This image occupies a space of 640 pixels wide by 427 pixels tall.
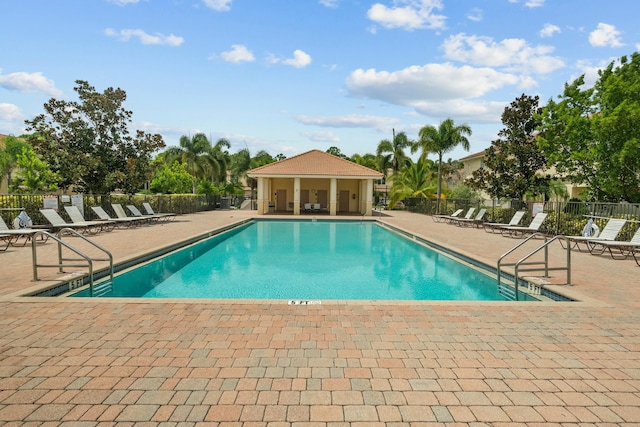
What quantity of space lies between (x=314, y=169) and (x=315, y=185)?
14.6 ft

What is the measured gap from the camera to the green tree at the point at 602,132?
14.8 m

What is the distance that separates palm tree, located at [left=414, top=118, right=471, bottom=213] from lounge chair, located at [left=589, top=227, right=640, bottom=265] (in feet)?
63.3

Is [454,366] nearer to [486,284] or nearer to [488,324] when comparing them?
[488,324]

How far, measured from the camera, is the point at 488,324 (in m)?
4.70

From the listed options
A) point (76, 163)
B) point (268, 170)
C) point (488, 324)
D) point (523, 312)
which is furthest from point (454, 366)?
point (268, 170)

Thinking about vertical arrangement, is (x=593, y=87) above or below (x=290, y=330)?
above

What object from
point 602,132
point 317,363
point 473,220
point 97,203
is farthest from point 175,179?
point 317,363

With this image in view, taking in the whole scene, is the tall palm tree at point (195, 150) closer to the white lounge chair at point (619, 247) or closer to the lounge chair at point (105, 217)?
the lounge chair at point (105, 217)

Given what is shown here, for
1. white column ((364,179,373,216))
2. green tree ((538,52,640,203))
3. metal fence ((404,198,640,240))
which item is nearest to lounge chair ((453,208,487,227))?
metal fence ((404,198,640,240))

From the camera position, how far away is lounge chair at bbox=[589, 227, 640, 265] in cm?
965

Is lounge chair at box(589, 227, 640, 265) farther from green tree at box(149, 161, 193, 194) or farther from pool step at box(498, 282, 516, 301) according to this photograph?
green tree at box(149, 161, 193, 194)

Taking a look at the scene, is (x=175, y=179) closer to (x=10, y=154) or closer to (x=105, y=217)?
(x=10, y=154)

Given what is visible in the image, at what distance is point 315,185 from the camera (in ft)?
109

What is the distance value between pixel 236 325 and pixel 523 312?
376 centimetres
